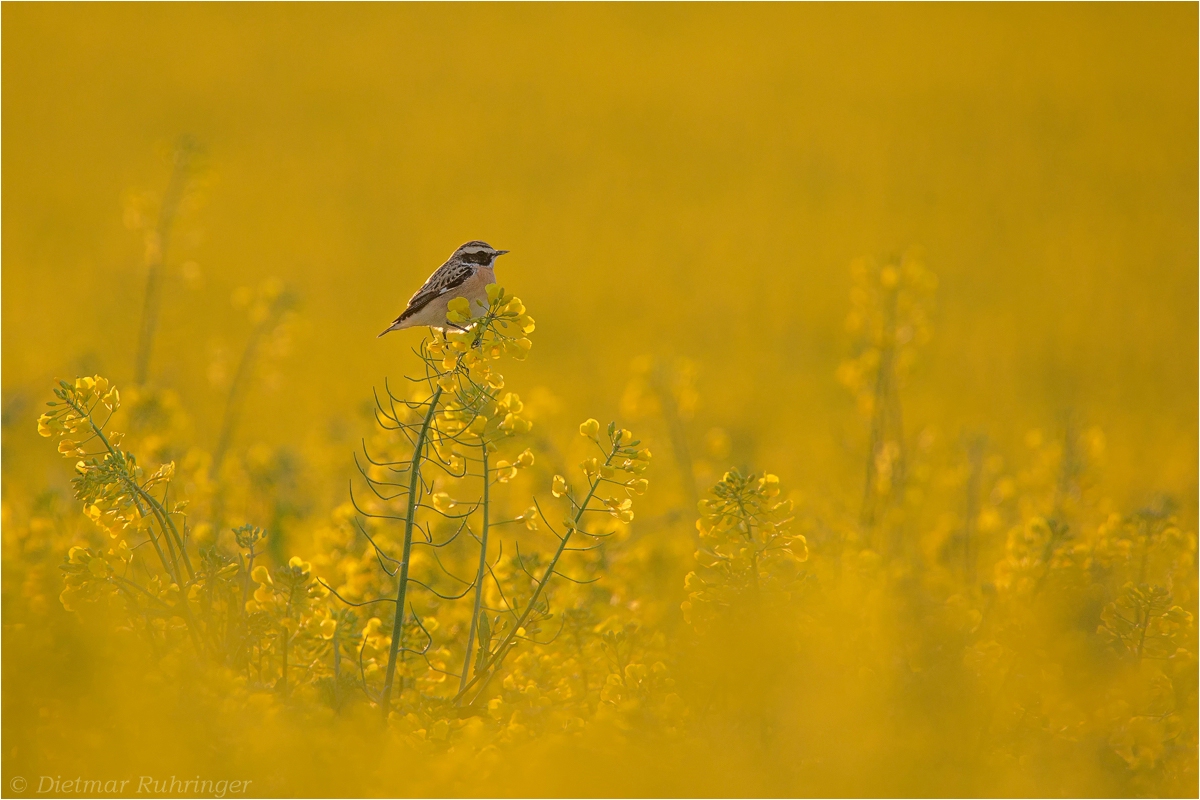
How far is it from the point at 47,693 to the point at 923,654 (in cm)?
274

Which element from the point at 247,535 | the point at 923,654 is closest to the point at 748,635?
the point at 923,654

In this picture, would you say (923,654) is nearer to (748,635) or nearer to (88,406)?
(748,635)

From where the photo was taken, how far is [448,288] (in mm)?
3570

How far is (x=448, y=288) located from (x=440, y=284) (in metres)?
0.04

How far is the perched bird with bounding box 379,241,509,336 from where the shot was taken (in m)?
3.51

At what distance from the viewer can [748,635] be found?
116 inches

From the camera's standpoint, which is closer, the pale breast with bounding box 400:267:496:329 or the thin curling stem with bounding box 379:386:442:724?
the thin curling stem with bounding box 379:386:442:724

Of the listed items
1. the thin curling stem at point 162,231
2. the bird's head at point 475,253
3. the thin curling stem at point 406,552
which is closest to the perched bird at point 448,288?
the bird's head at point 475,253

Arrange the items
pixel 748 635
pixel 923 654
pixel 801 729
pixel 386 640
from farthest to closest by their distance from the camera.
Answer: pixel 923 654, pixel 386 640, pixel 748 635, pixel 801 729

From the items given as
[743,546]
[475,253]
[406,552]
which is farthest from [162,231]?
[743,546]

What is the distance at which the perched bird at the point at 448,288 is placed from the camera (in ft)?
11.5

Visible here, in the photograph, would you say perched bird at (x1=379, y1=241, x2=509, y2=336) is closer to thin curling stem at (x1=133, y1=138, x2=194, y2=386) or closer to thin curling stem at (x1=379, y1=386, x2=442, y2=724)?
thin curling stem at (x1=379, y1=386, x2=442, y2=724)

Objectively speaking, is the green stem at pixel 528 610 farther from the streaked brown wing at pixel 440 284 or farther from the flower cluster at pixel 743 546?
the streaked brown wing at pixel 440 284

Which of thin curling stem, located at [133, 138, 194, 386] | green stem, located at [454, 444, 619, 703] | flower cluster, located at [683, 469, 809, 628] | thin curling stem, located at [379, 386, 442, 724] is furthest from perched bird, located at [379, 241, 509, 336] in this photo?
thin curling stem, located at [133, 138, 194, 386]
